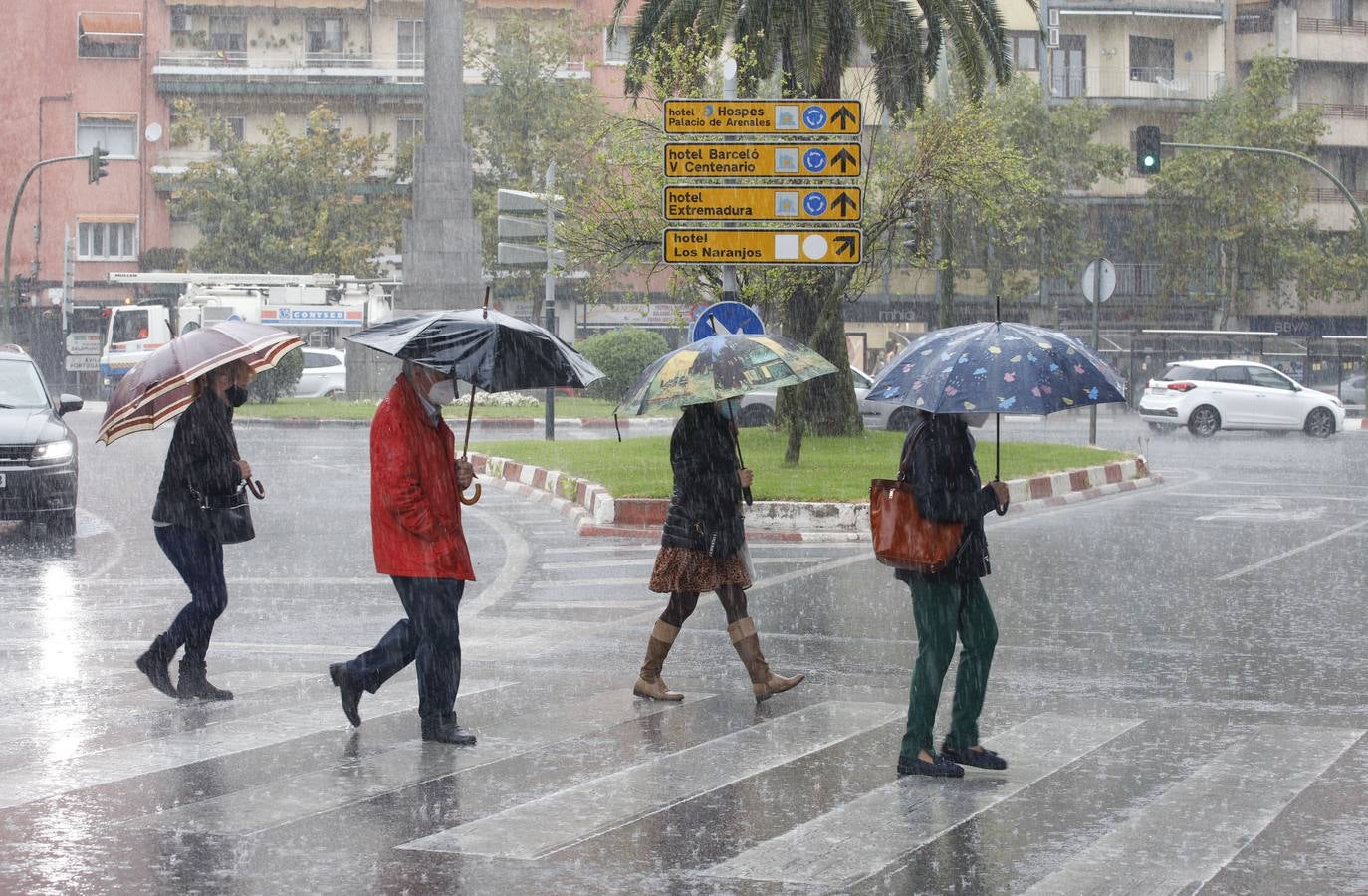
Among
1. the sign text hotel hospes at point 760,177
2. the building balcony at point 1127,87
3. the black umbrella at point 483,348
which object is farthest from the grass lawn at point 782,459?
the building balcony at point 1127,87

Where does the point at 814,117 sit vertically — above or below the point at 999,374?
above

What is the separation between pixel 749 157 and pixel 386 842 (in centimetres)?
1163

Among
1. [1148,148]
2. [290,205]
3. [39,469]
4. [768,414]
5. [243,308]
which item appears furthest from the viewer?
[290,205]

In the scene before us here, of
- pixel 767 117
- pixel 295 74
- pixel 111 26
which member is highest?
pixel 111 26

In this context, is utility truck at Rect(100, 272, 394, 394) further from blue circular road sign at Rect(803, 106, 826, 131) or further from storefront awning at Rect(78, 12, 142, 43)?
blue circular road sign at Rect(803, 106, 826, 131)

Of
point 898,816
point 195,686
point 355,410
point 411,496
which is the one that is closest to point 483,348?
point 411,496

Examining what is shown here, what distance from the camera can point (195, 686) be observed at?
336 inches

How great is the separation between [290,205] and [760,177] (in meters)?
40.5

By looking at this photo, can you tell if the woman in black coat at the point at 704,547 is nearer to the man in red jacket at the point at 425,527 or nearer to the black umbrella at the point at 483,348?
the black umbrella at the point at 483,348

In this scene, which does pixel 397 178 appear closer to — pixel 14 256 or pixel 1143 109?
pixel 14 256

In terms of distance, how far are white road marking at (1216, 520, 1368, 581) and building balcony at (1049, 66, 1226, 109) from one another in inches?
1688

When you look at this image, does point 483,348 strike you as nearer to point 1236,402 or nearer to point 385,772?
point 385,772

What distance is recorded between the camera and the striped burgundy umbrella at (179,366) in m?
8.39

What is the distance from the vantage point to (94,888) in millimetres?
5379
